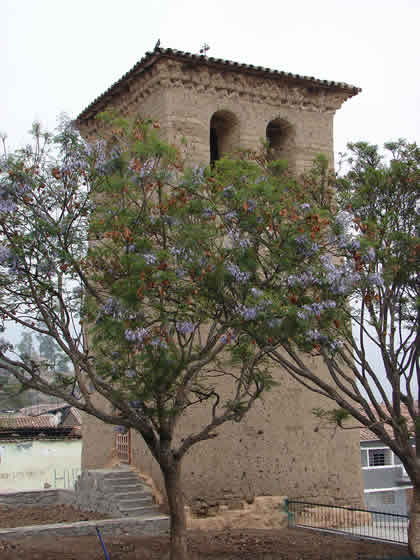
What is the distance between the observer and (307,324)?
9211mm

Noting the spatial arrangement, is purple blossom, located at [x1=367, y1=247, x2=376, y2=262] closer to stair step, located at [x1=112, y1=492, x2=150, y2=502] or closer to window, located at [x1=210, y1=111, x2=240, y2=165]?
window, located at [x1=210, y1=111, x2=240, y2=165]

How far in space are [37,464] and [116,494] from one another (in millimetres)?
13131

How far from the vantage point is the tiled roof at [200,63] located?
14695 mm

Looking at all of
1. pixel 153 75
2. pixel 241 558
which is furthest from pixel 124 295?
pixel 153 75

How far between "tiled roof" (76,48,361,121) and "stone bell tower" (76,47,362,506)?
0.9 inches

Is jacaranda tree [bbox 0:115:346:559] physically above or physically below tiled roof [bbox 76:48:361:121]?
below

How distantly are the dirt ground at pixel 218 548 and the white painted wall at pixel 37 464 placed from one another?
44.7ft

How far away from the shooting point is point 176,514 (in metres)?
10.1

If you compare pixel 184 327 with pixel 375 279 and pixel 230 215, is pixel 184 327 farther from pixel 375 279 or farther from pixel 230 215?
pixel 375 279

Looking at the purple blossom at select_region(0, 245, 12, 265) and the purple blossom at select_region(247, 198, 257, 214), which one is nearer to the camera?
the purple blossom at select_region(0, 245, 12, 265)

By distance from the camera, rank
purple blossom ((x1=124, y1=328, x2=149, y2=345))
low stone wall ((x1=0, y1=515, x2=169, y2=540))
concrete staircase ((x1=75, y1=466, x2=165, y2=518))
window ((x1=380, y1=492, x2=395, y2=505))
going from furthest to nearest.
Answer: window ((x1=380, y1=492, x2=395, y2=505)) < concrete staircase ((x1=75, y1=466, x2=165, y2=518)) < low stone wall ((x1=0, y1=515, x2=169, y2=540)) < purple blossom ((x1=124, y1=328, x2=149, y2=345))

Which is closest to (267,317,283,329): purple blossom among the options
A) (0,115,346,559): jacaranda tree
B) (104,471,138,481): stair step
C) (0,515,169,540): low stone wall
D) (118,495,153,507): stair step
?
(0,115,346,559): jacaranda tree

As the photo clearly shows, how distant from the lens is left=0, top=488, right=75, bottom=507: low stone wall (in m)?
16.1

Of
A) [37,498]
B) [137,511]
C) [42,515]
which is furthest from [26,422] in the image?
[137,511]
